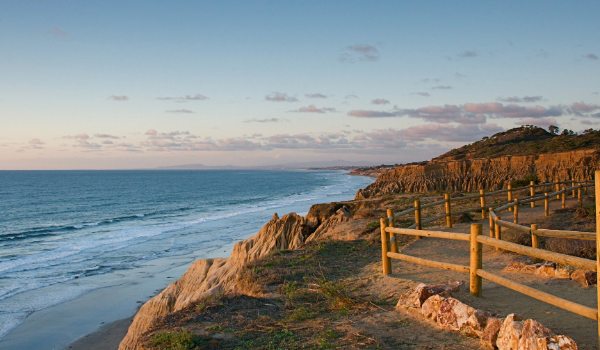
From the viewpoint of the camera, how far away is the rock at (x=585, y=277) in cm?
579

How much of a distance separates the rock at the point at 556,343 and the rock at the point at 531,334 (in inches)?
1.5

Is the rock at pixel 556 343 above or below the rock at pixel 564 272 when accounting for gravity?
above

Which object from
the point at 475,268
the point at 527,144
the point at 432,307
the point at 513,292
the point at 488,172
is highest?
the point at 527,144

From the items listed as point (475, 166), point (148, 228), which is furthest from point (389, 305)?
point (475, 166)

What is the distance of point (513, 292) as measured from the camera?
5867 millimetres

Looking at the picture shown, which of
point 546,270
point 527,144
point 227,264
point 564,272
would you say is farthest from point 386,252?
point 527,144

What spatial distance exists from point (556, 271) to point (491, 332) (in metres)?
3.20

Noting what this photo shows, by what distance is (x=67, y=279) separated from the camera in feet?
61.2

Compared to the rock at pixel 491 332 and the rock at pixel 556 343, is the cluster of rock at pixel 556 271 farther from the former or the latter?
the rock at pixel 556 343

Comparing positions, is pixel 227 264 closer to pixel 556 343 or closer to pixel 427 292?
pixel 427 292

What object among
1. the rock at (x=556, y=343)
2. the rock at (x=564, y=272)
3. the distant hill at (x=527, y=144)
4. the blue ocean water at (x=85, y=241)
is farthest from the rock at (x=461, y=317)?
the distant hill at (x=527, y=144)

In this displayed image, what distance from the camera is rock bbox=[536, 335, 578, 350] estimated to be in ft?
11.0

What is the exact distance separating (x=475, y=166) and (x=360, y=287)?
35.4m

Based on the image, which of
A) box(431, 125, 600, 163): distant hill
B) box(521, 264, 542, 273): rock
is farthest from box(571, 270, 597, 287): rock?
box(431, 125, 600, 163): distant hill
